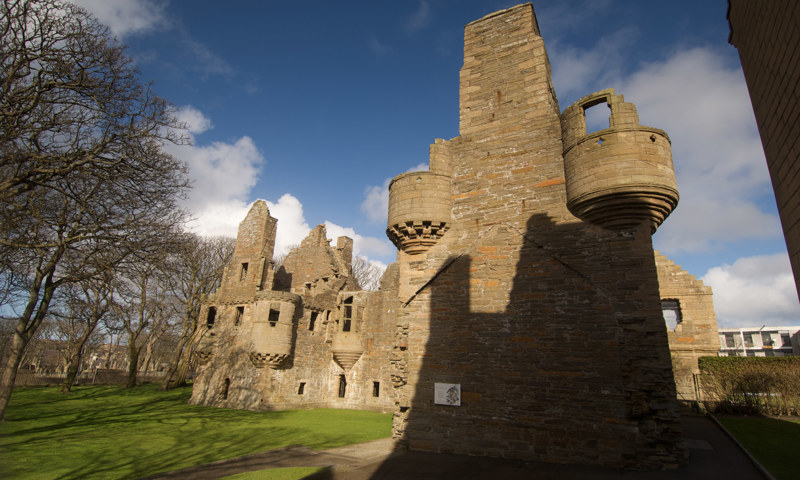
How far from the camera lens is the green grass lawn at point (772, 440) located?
24.3 ft

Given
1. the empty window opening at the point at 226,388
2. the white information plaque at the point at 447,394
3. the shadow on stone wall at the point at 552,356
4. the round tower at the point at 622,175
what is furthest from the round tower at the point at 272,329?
the round tower at the point at 622,175

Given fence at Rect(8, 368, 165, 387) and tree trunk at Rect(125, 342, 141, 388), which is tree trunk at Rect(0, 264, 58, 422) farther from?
fence at Rect(8, 368, 165, 387)

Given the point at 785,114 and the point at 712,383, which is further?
the point at 712,383

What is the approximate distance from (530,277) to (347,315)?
60.4 ft

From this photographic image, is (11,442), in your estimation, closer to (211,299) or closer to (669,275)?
(211,299)

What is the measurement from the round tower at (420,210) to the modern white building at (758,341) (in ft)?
225

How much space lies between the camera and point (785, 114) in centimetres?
395

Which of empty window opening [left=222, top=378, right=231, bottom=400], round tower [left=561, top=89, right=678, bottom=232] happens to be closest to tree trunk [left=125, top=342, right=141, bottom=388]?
empty window opening [left=222, top=378, right=231, bottom=400]

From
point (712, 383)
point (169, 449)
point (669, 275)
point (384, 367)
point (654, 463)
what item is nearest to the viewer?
point (654, 463)

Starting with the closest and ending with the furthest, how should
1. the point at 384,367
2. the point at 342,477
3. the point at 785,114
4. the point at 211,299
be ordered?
the point at 785,114 → the point at 342,477 → the point at 384,367 → the point at 211,299

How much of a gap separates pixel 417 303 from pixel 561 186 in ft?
15.0

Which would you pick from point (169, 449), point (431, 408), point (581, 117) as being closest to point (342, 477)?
point (431, 408)

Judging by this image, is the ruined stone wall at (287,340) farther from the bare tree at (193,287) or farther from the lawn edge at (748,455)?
the lawn edge at (748,455)

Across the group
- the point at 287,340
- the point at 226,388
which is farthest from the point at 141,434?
the point at 226,388
